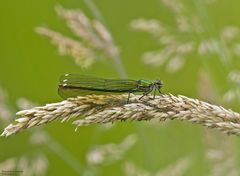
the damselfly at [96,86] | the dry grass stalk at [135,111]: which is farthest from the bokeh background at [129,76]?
the dry grass stalk at [135,111]

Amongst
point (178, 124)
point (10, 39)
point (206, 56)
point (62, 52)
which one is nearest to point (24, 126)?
point (62, 52)

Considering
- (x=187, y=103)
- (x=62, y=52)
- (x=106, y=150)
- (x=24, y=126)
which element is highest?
(x=62, y=52)

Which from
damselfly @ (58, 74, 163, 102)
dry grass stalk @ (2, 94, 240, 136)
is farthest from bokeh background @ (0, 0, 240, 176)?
dry grass stalk @ (2, 94, 240, 136)

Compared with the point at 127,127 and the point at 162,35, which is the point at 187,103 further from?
the point at 127,127

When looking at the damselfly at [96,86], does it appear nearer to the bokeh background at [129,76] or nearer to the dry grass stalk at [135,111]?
the dry grass stalk at [135,111]

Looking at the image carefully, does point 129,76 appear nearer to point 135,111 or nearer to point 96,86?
point 96,86

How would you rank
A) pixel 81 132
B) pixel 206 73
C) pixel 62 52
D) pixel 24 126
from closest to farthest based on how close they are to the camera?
1. pixel 24 126
2. pixel 62 52
3. pixel 206 73
4. pixel 81 132
